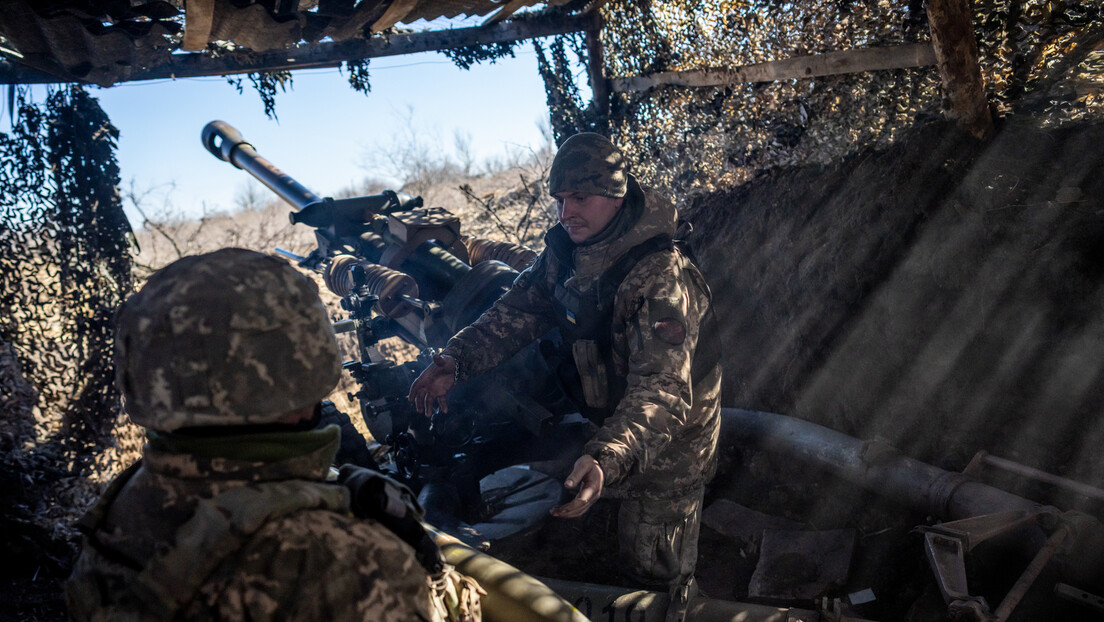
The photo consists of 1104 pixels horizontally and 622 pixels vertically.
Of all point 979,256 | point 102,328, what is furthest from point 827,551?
point 102,328

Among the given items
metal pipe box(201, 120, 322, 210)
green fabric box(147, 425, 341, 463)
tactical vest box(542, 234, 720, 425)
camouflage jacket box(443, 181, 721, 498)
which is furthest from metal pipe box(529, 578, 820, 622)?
metal pipe box(201, 120, 322, 210)

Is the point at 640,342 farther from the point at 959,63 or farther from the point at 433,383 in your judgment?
the point at 959,63

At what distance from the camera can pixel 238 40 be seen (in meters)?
4.31

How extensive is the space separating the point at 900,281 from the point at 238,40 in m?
4.38

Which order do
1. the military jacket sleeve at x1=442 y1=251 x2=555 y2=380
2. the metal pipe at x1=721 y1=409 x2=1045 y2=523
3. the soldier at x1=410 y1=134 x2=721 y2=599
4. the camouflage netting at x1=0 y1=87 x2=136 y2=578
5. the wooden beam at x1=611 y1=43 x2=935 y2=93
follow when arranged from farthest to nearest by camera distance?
the camouflage netting at x1=0 y1=87 x2=136 y2=578 < the wooden beam at x1=611 y1=43 x2=935 y2=93 < the military jacket sleeve at x1=442 y1=251 x2=555 y2=380 < the metal pipe at x1=721 y1=409 x2=1045 y2=523 < the soldier at x1=410 y1=134 x2=721 y2=599

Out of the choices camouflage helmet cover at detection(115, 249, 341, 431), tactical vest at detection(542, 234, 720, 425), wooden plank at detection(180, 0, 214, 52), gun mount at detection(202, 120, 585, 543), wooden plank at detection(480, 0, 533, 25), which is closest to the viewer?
camouflage helmet cover at detection(115, 249, 341, 431)

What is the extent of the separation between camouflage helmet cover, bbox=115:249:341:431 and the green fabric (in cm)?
3

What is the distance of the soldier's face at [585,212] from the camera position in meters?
3.30

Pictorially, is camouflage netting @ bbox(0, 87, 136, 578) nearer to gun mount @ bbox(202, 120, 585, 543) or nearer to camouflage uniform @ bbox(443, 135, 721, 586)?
gun mount @ bbox(202, 120, 585, 543)

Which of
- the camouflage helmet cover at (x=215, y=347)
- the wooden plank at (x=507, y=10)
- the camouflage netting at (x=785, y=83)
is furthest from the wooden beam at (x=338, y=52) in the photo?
the camouflage helmet cover at (x=215, y=347)

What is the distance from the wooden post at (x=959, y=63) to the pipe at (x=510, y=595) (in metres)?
3.36

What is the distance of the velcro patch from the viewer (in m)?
2.86

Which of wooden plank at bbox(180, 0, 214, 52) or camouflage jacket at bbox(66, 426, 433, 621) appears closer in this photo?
camouflage jacket at bbox(66, 426, 433, 621)

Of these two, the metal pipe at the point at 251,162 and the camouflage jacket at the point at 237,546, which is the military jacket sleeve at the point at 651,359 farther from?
the metal pipe at the point at 251,162
